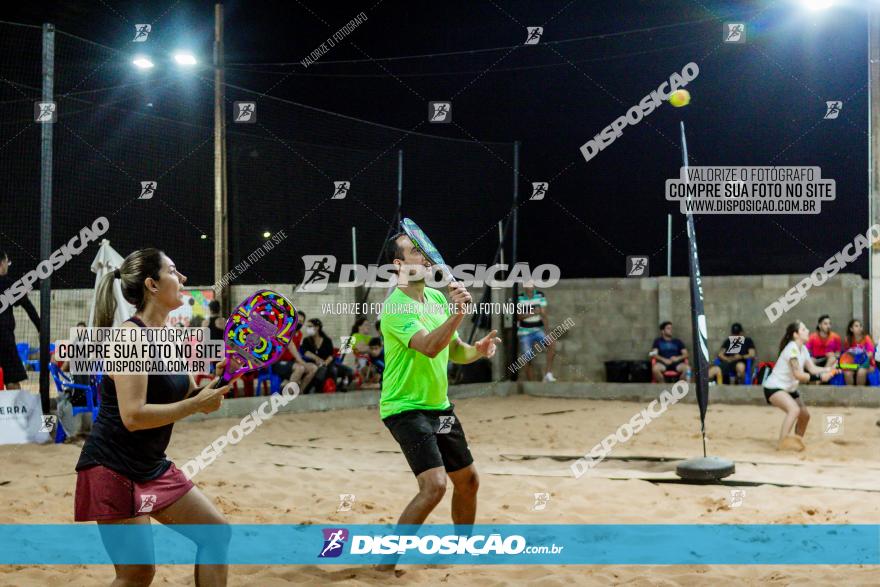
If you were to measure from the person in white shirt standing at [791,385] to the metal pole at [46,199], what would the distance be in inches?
286

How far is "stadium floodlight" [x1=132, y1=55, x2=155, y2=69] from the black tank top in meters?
7.48

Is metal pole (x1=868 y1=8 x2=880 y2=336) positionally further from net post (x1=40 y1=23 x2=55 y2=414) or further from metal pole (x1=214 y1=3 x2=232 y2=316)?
net post (x1=40 y1=23 x2=55 y2=414)

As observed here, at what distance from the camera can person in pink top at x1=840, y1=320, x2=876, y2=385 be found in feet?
37.5

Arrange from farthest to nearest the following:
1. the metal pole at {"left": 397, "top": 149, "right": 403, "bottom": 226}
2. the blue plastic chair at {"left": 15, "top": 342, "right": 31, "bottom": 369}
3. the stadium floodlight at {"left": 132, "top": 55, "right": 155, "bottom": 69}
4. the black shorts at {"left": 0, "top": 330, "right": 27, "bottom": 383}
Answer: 1. the metal pole at {"left": 397, "top": 149, "right": 403, "bottom": 226}
2. the blue plastic chair at {"left": 15, "top": 342, "right": 31, "bottom": 369}
3. the stadium floodlight at {"left": 132, "top": 55, "right": 155, "bottom": 69}
4. the black shorts at {"left": 0, "top": 330, "right": 27, "bottom": 383}

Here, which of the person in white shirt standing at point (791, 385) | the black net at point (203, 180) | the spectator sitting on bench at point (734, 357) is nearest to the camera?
the person in white shirt standing at point (791, 385)

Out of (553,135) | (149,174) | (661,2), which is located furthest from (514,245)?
(149,174)

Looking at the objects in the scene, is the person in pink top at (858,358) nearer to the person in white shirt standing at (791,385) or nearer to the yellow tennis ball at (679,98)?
the person in white shirt standing at (791,385)

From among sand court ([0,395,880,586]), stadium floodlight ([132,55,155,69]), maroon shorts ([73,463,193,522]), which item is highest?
stadium floodlight ([132,55,155,69])

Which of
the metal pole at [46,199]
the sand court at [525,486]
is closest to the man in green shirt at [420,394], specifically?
the sand court at [525,486]

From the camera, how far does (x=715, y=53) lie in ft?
44.1

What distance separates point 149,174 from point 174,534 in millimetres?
6845

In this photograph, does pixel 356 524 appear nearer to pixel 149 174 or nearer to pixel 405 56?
pixel 149 174

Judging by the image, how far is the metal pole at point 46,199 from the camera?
8359 mm

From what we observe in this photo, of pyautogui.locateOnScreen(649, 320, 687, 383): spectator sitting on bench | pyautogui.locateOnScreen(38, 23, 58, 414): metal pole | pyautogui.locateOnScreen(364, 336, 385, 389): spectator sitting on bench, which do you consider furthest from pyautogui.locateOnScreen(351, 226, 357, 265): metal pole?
pyautogui.locateOnScreen(649, 320, 687, 383): spectator sitting on bench
